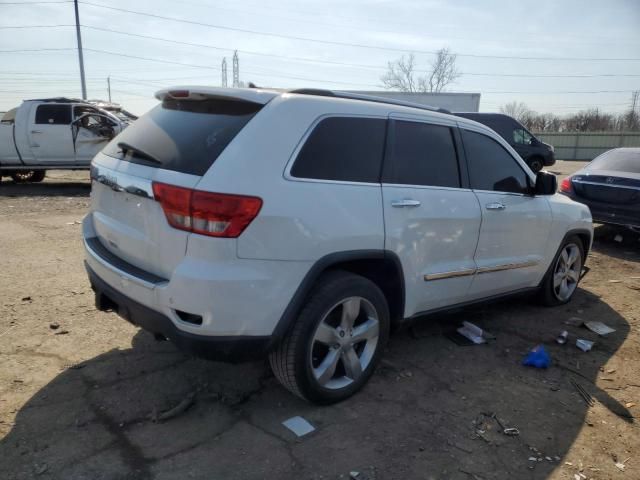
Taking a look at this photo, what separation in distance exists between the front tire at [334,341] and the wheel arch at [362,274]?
91mm

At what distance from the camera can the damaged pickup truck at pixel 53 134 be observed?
12.2 meters

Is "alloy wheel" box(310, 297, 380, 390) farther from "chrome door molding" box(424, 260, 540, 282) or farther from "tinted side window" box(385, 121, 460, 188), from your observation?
"tinted side window" box(385, 121, 460, 188)

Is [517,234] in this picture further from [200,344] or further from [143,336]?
[143,336]

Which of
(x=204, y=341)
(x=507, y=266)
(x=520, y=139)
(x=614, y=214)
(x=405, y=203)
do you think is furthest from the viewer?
(x=520, y=139)

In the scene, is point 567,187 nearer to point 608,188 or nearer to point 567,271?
point 608,188

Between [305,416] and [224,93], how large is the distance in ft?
6.46

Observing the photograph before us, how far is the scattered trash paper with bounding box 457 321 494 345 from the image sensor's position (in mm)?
4234

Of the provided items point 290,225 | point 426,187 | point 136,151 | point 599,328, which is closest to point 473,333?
point 599,328

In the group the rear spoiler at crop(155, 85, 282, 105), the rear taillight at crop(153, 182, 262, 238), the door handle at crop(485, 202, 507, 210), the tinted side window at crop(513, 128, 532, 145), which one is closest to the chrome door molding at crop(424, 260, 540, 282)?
the door handle at crop(485, 202, 507, 210)

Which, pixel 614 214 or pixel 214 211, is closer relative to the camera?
pixel 214 211

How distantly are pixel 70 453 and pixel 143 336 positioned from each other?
142 cm

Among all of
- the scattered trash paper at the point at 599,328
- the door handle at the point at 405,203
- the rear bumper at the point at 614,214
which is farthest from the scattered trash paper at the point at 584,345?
the rear bumper at the point at 614,214

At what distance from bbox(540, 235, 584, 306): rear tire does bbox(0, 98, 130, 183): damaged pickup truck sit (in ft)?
35.6

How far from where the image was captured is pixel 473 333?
4.32 metres
